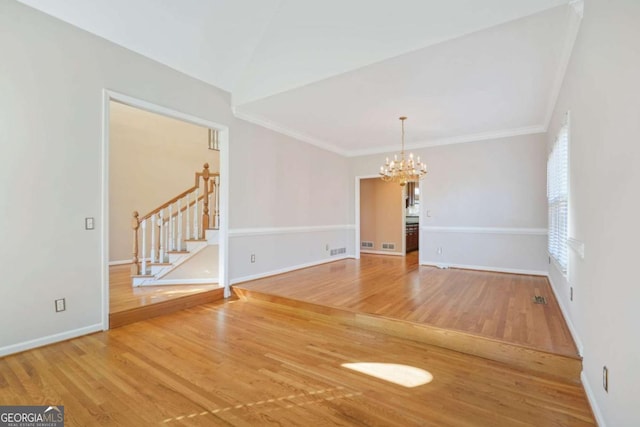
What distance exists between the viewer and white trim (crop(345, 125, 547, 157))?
17.4ft

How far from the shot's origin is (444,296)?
400 cm

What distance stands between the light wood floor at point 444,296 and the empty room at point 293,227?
1.6 inches

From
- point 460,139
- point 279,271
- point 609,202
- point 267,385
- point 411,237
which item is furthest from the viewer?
point 411,237

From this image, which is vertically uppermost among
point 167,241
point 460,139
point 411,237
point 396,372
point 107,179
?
point 460,139

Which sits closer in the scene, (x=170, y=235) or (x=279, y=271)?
(x=170, y=235)

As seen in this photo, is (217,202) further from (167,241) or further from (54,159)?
A: (54,159)

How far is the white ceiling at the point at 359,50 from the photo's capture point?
2662 millimetres

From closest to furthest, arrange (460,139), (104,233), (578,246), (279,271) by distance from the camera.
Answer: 1. (578,246)
2. (104,233)
3. (279,271)
4. (460,139)

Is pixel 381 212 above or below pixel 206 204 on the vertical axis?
below

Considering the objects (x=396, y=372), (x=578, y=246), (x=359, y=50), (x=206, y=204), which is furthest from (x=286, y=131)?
(x=578, y=246)

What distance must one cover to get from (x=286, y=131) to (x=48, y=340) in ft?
14.4

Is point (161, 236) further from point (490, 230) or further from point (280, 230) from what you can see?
point (490, 230)

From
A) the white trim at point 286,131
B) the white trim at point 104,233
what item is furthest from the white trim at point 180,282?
the white trim at point 286,131

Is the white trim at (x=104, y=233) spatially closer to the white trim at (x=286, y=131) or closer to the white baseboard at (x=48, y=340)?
the white baseboard at (x=48, y=340)
